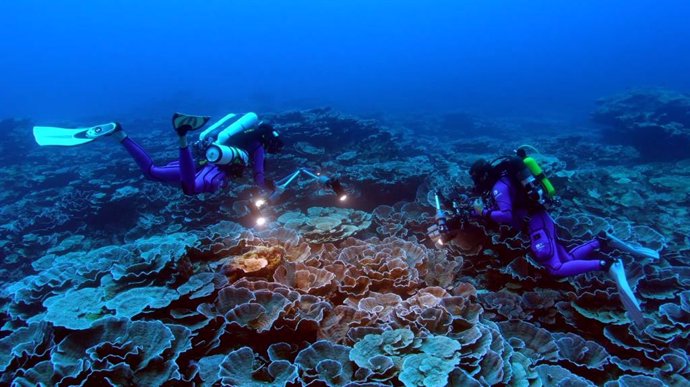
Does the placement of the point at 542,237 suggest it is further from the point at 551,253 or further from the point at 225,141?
the point at 225,141

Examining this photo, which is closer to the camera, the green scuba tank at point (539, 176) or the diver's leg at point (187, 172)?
the green scuba tank at point (539, 176)

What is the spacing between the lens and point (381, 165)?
982cm

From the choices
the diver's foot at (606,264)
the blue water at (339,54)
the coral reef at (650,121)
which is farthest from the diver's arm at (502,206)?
the blue water at (339,54)

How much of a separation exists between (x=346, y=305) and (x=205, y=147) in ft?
12.1

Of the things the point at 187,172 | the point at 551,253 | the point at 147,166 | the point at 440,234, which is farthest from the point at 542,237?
the point at 147,166

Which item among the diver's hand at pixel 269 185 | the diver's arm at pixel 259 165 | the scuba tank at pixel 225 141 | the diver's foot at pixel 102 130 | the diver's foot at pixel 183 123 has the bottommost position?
the diver's hand at pixel 269 185

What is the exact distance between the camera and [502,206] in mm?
5105

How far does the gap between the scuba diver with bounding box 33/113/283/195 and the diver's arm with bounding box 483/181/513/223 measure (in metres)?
3.87

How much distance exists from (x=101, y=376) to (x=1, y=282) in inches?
351

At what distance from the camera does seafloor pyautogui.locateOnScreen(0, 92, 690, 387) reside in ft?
9.71

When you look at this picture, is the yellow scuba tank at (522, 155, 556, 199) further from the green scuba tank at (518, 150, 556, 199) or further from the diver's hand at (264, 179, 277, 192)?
the diver's hand at (264, 179, 277, 192)

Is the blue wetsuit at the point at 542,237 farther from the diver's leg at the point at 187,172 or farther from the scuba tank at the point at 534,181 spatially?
the diver's leg at the point at 187,172

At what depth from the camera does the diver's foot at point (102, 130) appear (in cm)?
560

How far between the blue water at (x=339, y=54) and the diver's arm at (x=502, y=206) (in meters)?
40.2
